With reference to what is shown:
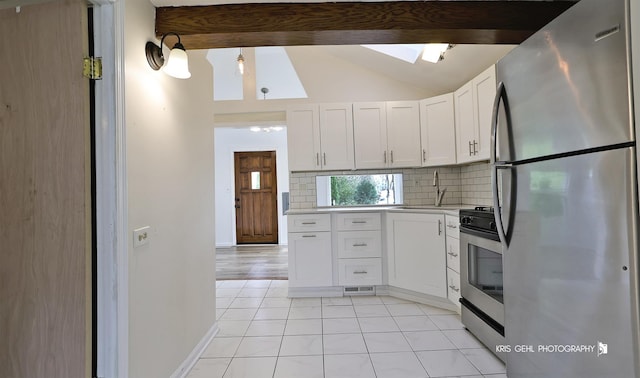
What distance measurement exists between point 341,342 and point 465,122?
90.4 inches

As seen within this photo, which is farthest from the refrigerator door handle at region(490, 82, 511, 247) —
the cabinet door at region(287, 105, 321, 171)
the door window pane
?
the door window pane

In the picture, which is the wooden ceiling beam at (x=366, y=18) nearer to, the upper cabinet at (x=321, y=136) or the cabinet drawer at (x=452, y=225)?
the cabinet drawer at (x=452, y=225)

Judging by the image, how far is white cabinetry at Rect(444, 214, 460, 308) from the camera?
8.12 feet

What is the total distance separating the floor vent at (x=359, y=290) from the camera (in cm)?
320

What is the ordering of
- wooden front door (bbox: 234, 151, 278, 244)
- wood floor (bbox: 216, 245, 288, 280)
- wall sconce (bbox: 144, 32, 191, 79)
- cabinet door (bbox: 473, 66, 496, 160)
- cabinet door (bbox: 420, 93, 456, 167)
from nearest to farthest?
wall sconce (bbox: 144, 32, 191, 79) < cabinet door (bbox: 473, 66, 496, 160) < cabinet door (bbox: 420, 93, 456, 167) < wood floor (bbox: 216, 245, 288, 280) < wooden front door (bbox: 234, 151, 278, 244)

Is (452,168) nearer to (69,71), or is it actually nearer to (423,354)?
(423,354)

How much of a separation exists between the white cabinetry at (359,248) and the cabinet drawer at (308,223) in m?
0.13

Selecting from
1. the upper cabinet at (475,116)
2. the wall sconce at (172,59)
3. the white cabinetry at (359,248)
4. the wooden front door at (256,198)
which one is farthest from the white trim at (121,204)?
the wooden front door at (256,198)

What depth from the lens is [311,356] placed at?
2.00 meters

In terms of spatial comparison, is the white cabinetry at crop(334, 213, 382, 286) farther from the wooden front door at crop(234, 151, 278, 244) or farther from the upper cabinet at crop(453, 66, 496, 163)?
the wooden front door at crop(234, 151, 278, 244)

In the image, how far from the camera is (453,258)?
2.54 m

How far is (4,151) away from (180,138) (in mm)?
785

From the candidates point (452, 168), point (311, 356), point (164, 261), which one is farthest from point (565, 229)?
point (452, 168)

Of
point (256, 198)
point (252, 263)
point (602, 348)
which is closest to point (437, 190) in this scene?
point (602, 348)
